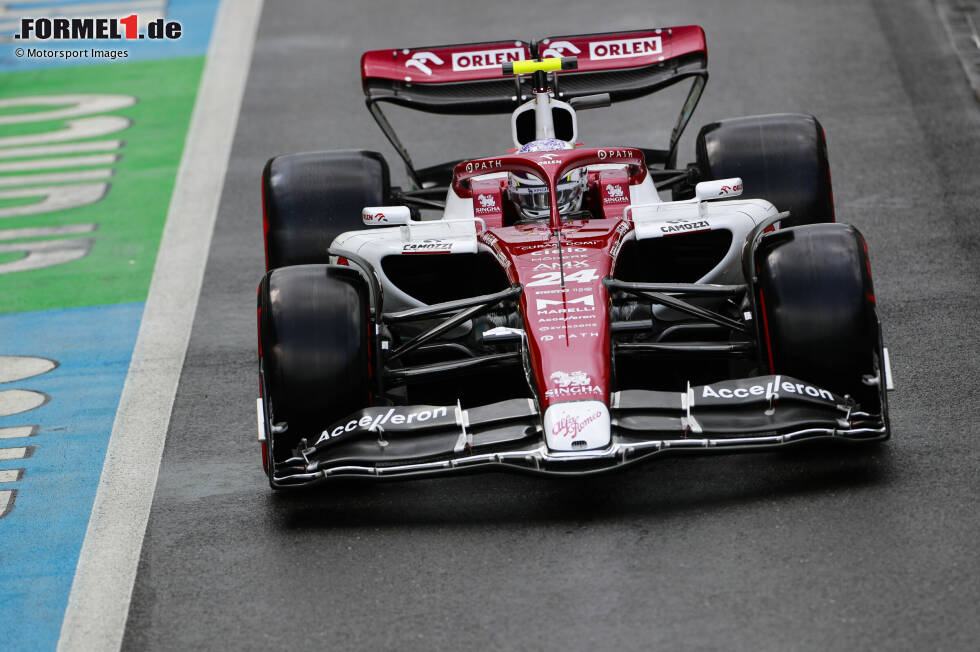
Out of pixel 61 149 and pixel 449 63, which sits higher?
pixel 449 63

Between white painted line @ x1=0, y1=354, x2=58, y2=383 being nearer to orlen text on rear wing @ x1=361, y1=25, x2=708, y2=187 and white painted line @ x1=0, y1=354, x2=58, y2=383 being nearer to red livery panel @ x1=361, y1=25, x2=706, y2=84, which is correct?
orlen text on rear wing @ x1=361, y1=25, x2=708, y2=187

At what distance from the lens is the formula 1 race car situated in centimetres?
670

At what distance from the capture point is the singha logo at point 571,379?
675 cm

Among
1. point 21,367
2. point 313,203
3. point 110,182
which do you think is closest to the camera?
point 313,203

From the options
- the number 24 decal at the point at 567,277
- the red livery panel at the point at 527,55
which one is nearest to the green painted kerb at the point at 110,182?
the red livery panel at the point at 527,55

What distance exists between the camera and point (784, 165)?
29.4ft

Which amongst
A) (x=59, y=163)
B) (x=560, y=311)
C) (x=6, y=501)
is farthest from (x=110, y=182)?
(x=560, y=311)

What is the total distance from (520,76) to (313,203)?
164 cm

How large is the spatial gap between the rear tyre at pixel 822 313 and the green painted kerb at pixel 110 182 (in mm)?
5242

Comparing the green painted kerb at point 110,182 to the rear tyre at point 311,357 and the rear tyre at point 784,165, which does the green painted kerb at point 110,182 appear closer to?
the rear tyre at point 311,357

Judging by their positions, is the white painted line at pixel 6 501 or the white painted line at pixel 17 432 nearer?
the white painted line at pixel 6 501

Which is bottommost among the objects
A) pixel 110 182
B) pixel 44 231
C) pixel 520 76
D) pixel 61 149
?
pixel 44 231

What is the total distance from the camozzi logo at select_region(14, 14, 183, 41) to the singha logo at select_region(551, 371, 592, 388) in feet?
38.2

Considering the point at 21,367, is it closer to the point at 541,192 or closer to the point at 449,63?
the point at 449,63
